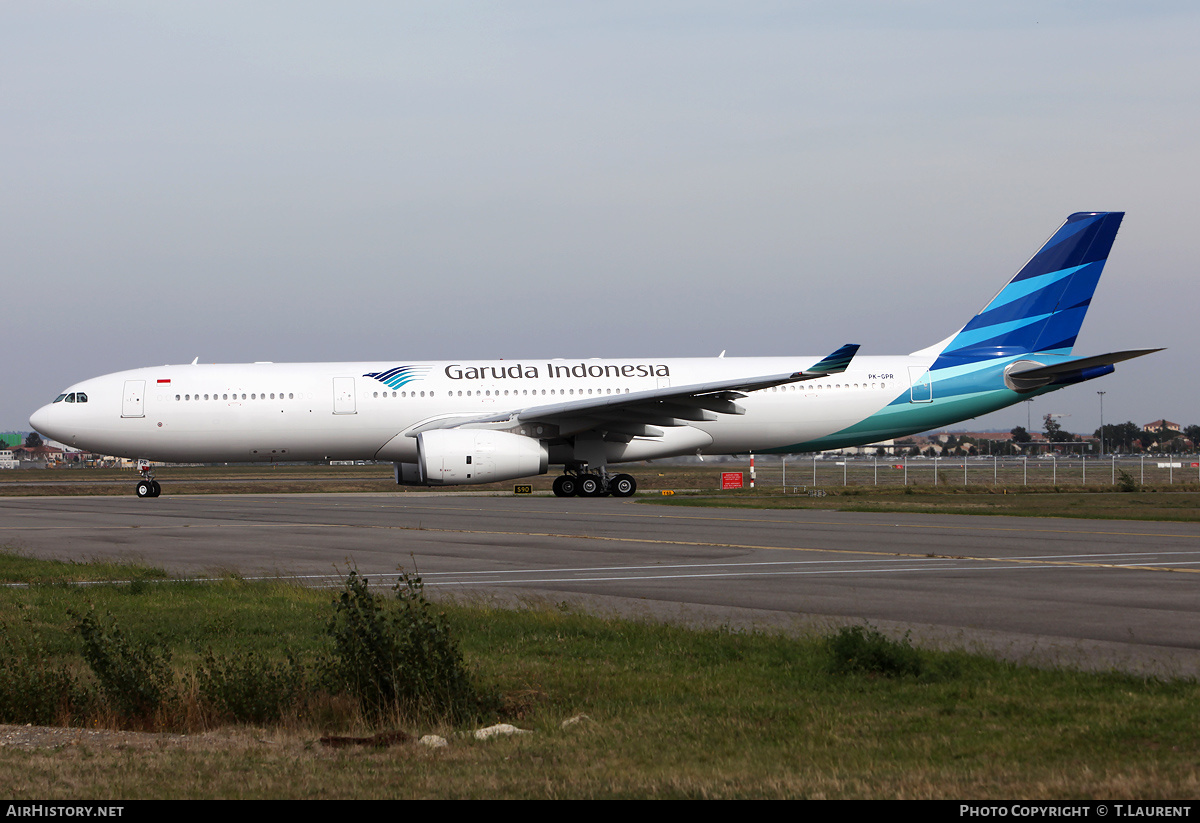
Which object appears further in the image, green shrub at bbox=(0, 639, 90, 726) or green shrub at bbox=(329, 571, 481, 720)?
green shrub at bbox=(0, 639, 90, 726)

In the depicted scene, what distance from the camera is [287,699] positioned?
679cm

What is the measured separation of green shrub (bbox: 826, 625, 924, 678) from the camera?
7.29m

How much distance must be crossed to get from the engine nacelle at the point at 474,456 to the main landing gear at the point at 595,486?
2597mm

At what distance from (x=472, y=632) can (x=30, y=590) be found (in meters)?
5.69

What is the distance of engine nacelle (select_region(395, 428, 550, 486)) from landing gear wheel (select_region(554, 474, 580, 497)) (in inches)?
96.8

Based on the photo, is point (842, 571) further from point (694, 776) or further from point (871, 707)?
point (694, 776)

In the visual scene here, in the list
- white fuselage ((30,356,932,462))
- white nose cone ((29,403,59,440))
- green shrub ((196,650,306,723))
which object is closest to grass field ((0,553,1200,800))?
green shrub ((196,650,306,723))

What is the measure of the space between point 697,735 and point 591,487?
2645cm

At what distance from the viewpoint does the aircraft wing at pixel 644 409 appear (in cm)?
2873

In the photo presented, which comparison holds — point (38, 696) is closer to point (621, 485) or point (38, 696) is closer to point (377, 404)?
point (377, 404)

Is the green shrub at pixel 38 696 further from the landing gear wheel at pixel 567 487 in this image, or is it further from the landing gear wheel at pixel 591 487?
the landing gear wheel at pixel 591 487

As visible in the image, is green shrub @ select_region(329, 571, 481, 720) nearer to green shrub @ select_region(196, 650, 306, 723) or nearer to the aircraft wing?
green shrub @ select_region(196, 650, 306, 723)

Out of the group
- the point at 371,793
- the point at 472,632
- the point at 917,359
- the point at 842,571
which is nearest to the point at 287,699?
the point at 371,793

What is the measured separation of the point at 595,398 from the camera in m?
31.6
